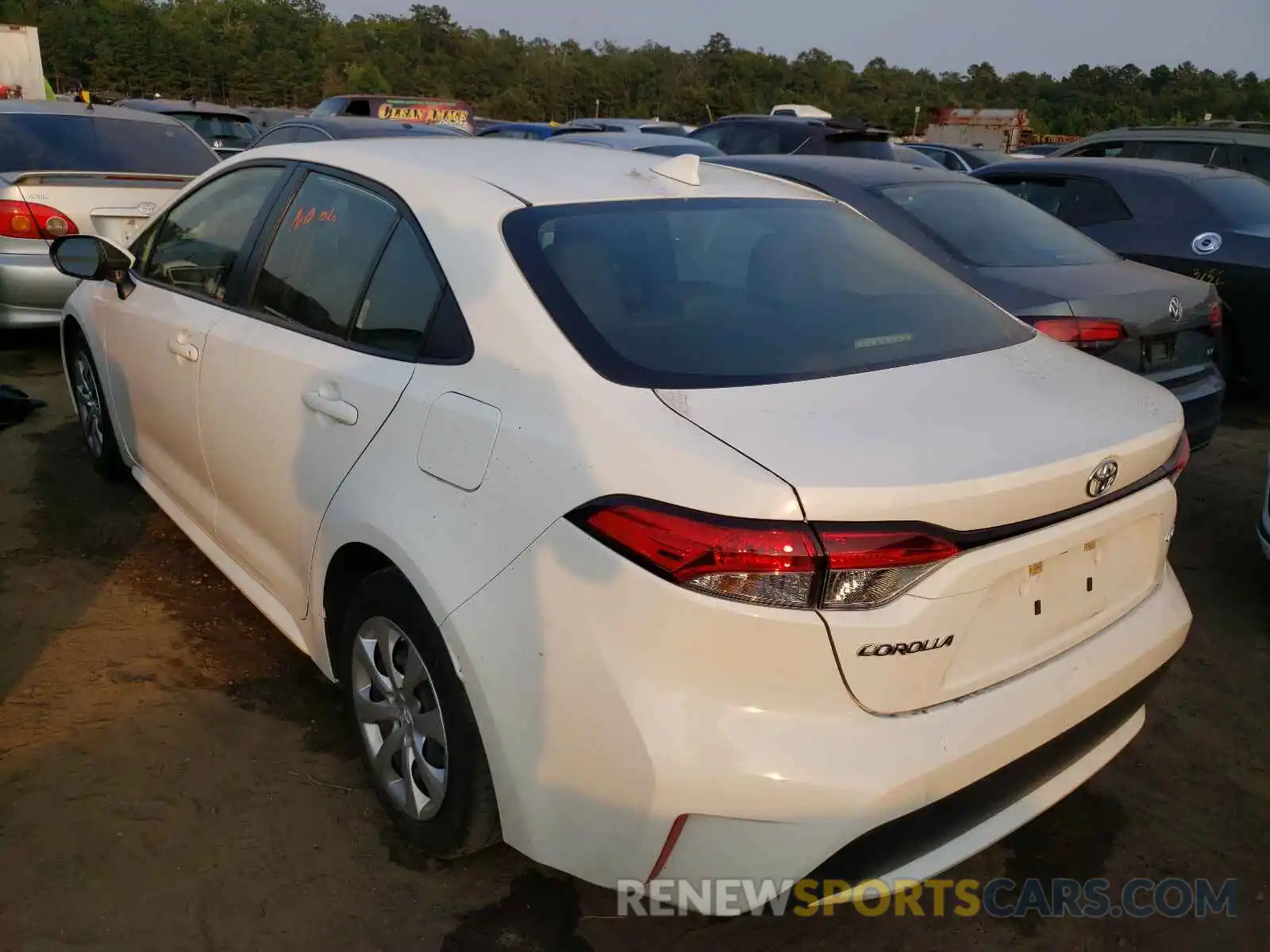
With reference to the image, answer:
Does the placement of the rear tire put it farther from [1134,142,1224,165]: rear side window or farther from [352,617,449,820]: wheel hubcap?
[1134,142,1224,165]: rear side window

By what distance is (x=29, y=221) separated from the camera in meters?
5.88

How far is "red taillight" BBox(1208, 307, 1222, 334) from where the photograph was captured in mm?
4750

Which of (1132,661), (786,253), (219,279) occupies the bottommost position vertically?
(1132,661)

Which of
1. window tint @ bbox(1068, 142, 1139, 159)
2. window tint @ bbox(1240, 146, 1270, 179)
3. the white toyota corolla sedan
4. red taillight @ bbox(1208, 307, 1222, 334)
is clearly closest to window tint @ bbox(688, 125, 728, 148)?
window tint @ bbox(1068, 142, 1139, 159)

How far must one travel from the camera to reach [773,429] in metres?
1.86

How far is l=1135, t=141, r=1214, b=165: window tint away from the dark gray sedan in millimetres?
4683

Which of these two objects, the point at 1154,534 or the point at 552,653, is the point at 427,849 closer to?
the point at 552,653

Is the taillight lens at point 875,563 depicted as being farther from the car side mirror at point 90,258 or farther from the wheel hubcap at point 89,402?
the wheel hubcap at point 89,402

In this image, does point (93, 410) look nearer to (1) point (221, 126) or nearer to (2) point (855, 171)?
(2) point (855, 171)

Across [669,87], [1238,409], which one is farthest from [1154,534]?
[669,87]

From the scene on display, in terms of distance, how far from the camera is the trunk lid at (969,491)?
1755mm

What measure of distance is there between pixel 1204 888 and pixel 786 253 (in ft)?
6.21

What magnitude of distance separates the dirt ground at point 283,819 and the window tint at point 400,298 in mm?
1195

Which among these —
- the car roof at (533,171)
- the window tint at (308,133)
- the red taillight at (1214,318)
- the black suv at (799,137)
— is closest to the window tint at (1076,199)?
the red taillight at (1214,318)
